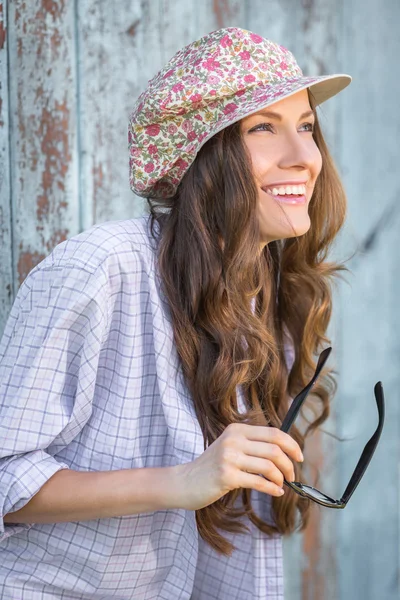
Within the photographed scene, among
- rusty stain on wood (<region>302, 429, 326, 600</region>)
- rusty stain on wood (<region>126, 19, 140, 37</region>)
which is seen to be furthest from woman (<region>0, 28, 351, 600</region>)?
rusty stain on wood (<region>302, 429, 326, 600</region>)

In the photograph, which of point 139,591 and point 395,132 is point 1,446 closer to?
point 139,591

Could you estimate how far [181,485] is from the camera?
131 cm

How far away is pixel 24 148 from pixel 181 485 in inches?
40.2

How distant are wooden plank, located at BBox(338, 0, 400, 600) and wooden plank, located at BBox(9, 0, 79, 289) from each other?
908mm

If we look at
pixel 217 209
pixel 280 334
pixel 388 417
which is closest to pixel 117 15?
pixel 217 209

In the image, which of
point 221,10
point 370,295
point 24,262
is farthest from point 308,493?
point 221,10

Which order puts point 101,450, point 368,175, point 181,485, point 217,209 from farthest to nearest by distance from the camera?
point 368,175 → point 217,209 → point 101,450 → point 181,485

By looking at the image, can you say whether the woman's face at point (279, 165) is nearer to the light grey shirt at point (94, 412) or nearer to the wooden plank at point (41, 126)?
the light grey shirt at point (94, 412)

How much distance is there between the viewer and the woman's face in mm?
1621

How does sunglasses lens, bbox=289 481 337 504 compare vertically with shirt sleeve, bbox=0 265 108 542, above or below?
below

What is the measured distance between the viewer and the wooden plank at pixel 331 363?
7.74 feet

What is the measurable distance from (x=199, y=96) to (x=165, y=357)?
50cm

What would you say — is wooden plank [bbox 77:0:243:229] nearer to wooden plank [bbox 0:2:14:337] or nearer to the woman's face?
wooden plank [bbox 0:2:14:337]

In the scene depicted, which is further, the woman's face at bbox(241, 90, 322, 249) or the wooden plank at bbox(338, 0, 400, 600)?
the wooden plank at bbox(338, 0, 400, 600)
